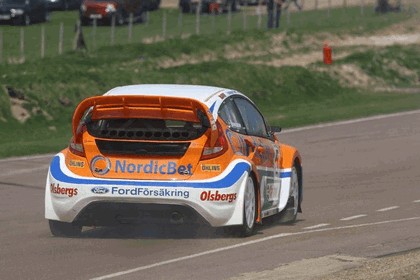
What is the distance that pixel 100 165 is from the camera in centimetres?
1394

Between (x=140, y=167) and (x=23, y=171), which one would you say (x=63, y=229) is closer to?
(x=140, y=167)

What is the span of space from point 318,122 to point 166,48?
12.8m

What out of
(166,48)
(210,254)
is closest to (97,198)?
(210,254)

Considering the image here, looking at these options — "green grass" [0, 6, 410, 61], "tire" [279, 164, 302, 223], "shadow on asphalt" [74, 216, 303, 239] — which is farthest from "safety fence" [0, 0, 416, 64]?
"shadow on asphalt" [74, 216, 303, 239]

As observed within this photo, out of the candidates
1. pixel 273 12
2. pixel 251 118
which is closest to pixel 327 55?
pixel 273 12

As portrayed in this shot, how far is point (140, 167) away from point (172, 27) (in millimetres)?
44244

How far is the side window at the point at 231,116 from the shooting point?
47.7ft

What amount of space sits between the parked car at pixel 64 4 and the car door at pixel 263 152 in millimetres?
50441

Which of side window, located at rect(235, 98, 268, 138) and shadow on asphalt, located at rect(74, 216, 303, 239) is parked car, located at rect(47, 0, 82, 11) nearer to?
side window, located at rect(235, 98, 268, 138)

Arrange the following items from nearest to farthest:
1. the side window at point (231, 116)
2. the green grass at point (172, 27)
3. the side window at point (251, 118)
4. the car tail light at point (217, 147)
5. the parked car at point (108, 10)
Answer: the car tail light at point (217, 147)
the side window at point (231, 116)
the side window at point (251, 118)
the green grass at point (172, 27)
the parked car at point (108, 10)

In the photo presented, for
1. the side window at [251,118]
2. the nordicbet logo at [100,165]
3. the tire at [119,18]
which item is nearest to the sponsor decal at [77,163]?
the nordicbet logo at [100,165]

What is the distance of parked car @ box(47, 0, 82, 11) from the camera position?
65375 millimetres

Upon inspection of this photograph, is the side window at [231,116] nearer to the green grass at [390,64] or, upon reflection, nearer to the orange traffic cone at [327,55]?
Answer: the green grass at [390,64]

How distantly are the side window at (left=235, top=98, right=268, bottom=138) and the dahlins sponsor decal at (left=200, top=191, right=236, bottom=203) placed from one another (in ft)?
4.68
